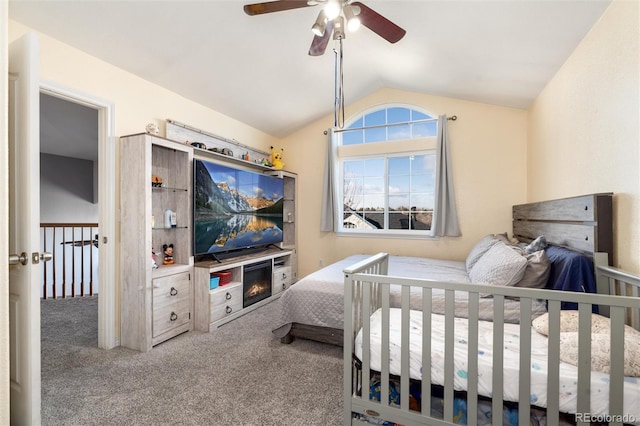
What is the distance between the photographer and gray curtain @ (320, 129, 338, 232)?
4.38m

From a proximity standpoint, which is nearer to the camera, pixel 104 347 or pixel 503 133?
pixel 104 347

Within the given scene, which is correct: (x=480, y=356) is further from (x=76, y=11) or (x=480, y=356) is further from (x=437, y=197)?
(x=76, y=11)

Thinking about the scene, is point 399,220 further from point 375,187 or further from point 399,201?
point 375,187

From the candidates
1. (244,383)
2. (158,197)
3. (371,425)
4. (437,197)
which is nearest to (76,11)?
(158,197)

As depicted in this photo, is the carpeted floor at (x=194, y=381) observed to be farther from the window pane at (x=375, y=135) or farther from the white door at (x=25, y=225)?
the window pane at (x=375, y=135)

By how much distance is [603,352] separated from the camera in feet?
3.92

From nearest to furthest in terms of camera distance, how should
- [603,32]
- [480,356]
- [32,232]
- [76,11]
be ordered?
[32,232]
[480,356]
[603,32]
[76,11]

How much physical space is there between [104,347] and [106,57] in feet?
7.96

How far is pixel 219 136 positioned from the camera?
3576 millimetres

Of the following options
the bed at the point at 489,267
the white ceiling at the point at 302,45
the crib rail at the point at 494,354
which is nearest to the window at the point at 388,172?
the white ceiling at the point at 302,45

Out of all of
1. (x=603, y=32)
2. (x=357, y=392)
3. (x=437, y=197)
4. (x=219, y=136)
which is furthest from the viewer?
(x=437, y=197)

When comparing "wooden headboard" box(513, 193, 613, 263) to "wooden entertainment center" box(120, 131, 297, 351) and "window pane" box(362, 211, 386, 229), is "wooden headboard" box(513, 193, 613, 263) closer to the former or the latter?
"window pane" box(362, 211, 386, 229)

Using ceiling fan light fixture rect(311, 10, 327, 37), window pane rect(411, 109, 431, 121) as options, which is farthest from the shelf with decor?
window pane rect(411, 109, 431, 121)

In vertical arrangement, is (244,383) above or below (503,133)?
below
